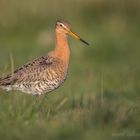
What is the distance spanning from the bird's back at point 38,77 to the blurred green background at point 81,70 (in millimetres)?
136

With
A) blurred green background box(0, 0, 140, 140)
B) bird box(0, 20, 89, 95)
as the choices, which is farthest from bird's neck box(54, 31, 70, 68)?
blurred green background box(0, 0, 140, 140)

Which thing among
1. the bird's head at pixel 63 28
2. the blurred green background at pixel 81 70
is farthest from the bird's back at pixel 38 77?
the bird's head at pixel 63 28

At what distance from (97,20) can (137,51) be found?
2.79 meters

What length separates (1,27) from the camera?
18984mm

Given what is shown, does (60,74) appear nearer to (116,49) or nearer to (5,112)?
(5,112)

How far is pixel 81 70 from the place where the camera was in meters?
15.5

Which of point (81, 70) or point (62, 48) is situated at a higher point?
point (62, 48)

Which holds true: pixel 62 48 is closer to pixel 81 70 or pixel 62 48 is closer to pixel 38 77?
pixel 38 77

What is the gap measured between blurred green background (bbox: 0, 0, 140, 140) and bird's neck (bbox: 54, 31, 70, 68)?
0.56 m

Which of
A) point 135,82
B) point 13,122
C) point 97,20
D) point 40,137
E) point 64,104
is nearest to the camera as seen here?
Result: point 40,137

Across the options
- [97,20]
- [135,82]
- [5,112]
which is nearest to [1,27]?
[97,20]

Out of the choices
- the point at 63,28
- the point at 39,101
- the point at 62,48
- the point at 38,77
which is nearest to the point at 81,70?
the point at 63,28

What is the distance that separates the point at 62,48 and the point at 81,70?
3.90 m

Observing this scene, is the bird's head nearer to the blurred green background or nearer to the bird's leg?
the blurred green background
